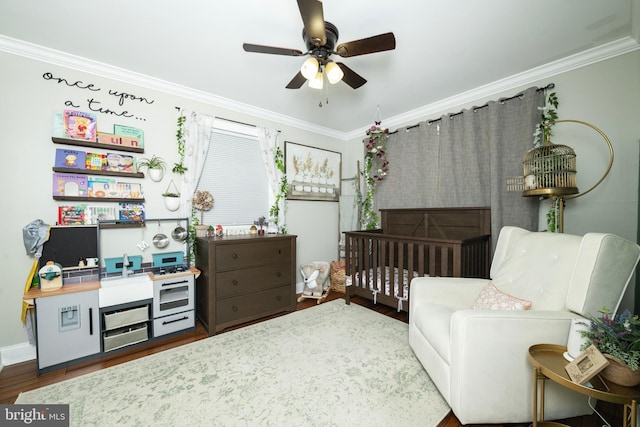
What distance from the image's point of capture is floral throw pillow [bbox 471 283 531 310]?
154cm

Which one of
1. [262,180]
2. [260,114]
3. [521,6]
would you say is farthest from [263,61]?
[521,6]

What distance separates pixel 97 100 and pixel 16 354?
2269 millimetres

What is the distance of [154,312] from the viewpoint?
2242 mm

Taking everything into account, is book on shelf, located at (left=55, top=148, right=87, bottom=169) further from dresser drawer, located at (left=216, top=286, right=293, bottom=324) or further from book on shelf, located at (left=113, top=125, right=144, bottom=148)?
dresser drawer, located at (left=216, top=286, right=293, bottom=324)

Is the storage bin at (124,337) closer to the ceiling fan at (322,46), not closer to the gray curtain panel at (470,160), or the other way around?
the ceiling fan at (322,46)

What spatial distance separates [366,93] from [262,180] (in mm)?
1745

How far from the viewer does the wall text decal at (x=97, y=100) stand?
7.04ft

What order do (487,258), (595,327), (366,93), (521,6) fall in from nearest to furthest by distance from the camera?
(595,327)
(521,6)
(487,258)
(366,93)

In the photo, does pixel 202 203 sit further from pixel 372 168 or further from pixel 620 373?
pixel 620 373

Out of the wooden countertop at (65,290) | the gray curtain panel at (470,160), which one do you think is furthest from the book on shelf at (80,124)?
the gray curtain panel at (470,160)

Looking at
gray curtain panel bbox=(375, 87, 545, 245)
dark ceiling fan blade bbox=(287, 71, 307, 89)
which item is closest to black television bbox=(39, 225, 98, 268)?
dark ceiling fan blade bbox=(287, 71, 307, 89)

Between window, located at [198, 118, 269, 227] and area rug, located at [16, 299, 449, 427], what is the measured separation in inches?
57.7

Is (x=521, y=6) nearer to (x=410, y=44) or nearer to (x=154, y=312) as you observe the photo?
(x=410, y=44)

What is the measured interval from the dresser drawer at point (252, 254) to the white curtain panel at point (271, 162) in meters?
0.64
